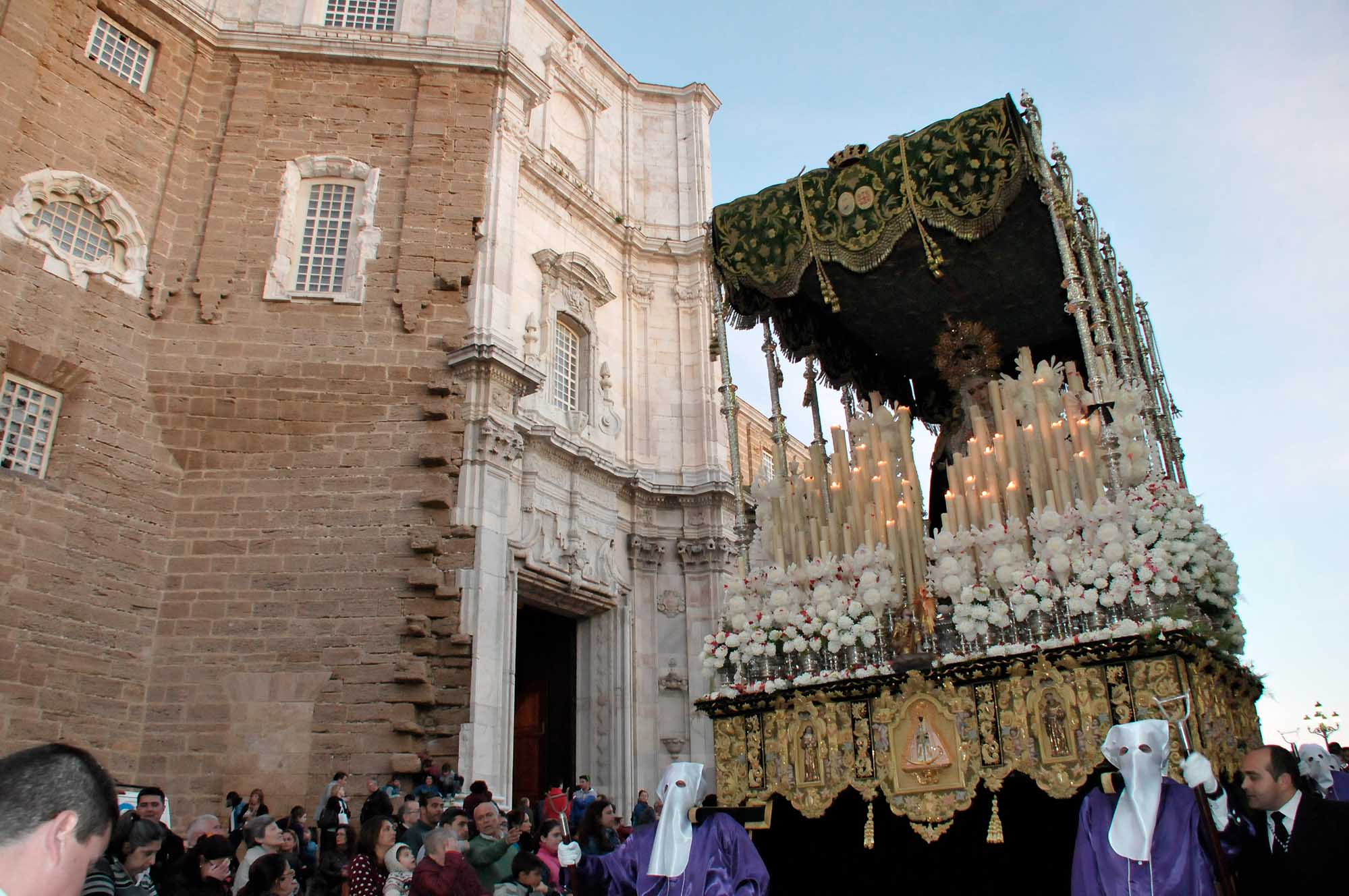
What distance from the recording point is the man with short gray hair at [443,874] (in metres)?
5.44

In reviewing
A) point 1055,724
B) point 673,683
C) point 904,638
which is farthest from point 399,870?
point 673,683

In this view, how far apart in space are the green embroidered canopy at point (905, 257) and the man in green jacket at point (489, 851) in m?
6.01

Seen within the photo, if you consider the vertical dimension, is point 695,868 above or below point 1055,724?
below

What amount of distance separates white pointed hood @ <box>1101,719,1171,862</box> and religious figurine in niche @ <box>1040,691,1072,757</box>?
44.8 inches

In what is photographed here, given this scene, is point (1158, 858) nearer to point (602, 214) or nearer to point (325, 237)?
point (325, 237)

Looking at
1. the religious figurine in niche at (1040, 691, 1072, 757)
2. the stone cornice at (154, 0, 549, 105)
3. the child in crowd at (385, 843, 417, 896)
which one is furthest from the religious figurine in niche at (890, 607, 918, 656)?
the stone cornice at (154, 0, 549, 105)

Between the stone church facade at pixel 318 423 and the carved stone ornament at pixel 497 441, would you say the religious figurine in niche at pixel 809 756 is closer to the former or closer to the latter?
the stone church facade at pixel 318 423

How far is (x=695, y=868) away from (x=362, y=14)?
1820 centimetres

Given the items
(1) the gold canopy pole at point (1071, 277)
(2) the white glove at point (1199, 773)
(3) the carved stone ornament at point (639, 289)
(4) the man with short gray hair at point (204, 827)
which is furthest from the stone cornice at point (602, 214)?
(2) the white glove at point (1199, 773)

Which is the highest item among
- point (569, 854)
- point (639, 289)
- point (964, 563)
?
point (639, 289)

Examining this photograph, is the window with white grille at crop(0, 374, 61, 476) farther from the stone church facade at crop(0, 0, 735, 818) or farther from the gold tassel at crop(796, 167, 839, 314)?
the gold tassel at crop(796, 167, 839, 314)

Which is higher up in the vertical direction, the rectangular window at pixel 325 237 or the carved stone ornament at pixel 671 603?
the rectangular window at pixel 325 237

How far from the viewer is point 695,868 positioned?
578cm

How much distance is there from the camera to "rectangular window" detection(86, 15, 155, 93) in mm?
15555
